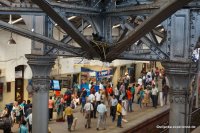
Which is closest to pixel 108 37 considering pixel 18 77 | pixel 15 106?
pixel 15 106

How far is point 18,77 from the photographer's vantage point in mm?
21438

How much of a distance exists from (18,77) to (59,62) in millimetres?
3137

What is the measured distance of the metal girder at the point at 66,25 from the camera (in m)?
4.60

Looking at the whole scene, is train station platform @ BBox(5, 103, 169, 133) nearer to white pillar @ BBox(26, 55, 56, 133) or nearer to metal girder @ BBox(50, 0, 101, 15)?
white pillar @ BBox(26, 55, 56, 133)

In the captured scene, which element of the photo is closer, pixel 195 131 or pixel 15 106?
pixel 195 131

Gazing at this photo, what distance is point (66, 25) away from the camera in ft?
16.7

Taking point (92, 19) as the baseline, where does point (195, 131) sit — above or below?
below

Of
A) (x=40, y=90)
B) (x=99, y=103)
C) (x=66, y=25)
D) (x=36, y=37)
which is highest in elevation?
(x=66, y=25)

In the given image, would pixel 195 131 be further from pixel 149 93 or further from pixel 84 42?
pixel 149 93

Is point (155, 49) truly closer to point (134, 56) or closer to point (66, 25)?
point (134, 56)

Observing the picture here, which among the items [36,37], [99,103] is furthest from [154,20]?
[99,103]

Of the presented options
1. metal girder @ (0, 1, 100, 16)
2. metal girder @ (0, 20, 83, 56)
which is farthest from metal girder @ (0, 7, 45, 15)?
metal girder @ (0, 20, 83, 56)

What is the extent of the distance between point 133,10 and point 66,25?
1209 millimetres

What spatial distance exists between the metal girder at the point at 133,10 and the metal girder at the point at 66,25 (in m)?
0.80
